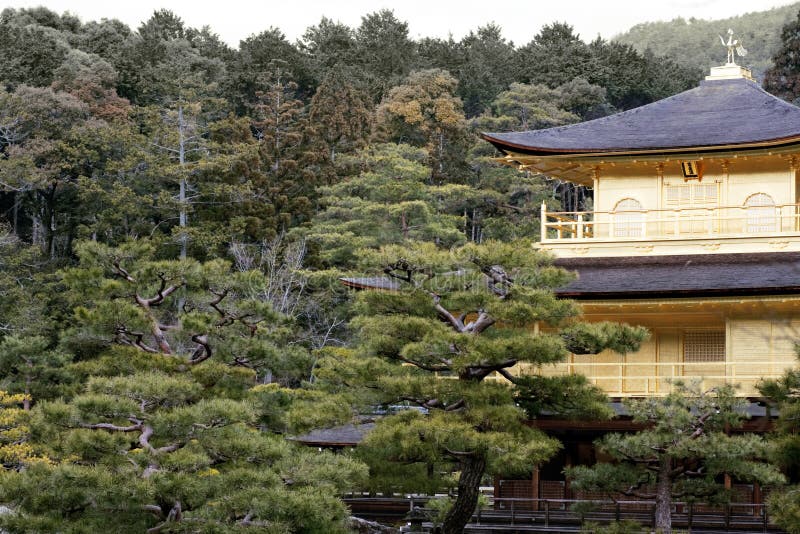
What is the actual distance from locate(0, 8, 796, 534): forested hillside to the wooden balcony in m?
1.73

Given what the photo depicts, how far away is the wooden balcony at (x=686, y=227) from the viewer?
920 inches

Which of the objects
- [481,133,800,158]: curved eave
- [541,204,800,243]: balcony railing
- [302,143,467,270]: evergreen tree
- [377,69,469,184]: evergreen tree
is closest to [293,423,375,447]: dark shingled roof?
[541,204,800,243]: balcony railing

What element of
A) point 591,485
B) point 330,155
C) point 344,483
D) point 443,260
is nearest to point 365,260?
point 443,260

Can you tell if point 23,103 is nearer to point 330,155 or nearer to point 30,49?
point 30,49

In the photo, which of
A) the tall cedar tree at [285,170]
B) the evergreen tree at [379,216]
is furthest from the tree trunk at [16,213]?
the evergreen tree at [379,216]

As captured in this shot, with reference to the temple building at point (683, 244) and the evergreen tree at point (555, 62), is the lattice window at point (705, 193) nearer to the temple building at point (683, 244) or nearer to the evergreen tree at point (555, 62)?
the temple building at point (683, 244)

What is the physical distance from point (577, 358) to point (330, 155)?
23.2 m

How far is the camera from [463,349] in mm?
17922

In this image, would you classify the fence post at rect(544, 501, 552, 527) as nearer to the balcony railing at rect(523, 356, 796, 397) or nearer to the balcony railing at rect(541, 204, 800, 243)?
the balcony railing at rect(523, 356, 796, 397)

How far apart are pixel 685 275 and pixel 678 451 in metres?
5.38

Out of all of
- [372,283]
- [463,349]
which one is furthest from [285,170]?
[463,349]

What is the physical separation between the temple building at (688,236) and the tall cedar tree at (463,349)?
371 centimetres

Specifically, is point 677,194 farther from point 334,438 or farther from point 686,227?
point 334,438

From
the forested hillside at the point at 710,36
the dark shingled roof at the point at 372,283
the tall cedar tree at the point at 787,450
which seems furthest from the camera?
the forested hillside at the point at 710,36
